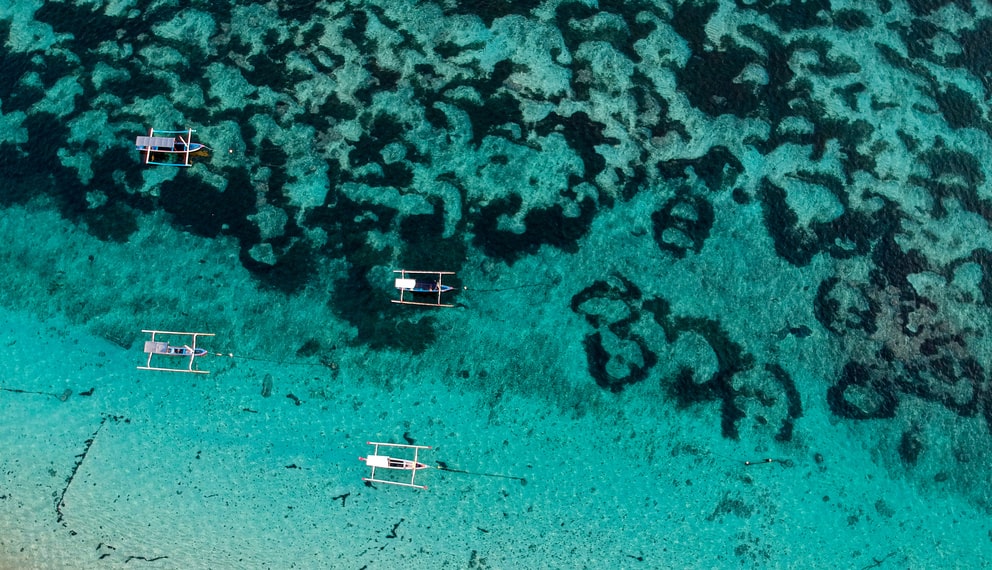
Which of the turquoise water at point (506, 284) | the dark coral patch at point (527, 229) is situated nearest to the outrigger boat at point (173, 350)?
the turquoise water at point (506, 284)

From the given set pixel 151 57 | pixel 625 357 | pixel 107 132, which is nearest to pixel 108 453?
pixel 107 132

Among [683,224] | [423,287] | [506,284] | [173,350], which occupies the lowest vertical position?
[173,350]

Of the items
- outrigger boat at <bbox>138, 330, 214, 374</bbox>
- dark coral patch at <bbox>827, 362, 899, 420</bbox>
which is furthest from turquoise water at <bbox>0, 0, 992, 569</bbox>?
outrigger boat at <bbox>138, 330, 214, 374</bbox>

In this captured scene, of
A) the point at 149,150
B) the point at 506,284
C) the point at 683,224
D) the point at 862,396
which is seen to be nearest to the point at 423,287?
the point at 506,284

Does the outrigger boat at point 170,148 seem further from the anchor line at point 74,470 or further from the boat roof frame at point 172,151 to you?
the anchor line at point 74,470

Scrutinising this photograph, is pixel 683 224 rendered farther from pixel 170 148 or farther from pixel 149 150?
pixel 149 150

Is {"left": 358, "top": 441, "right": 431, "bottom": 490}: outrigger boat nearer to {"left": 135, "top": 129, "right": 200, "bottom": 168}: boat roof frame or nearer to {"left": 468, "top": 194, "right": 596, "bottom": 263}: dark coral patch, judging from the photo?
{"left": 468, "top": 194, "right": 596, "bottom": 263}: dark coral patch
